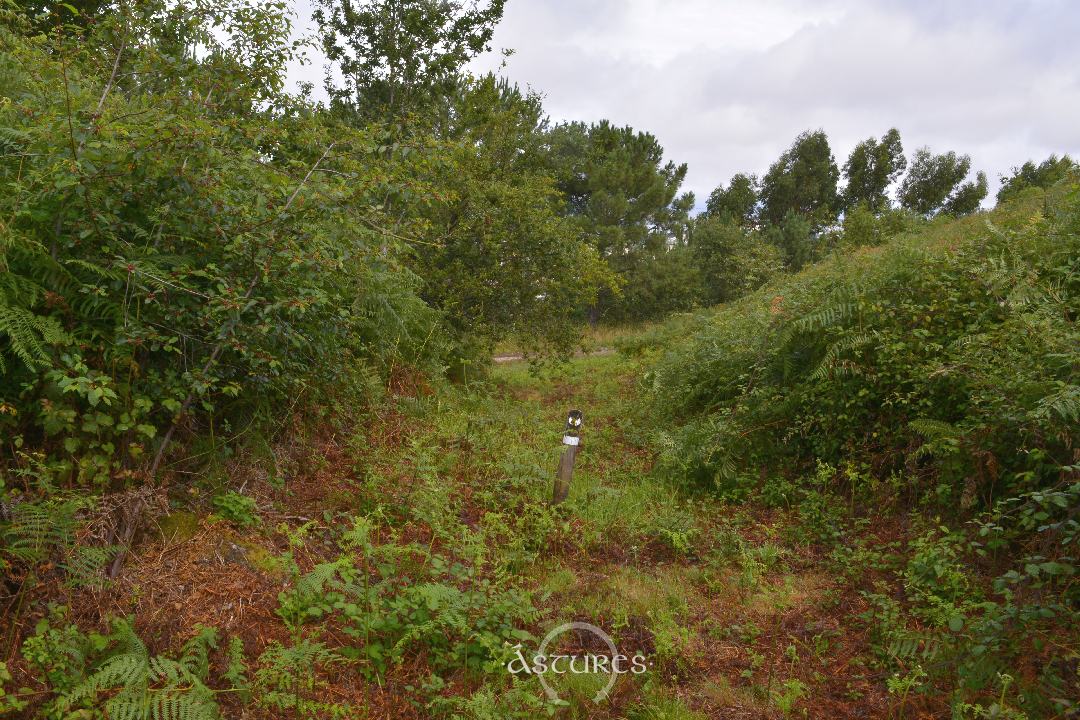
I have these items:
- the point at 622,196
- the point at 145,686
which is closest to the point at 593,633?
the point at 145,686

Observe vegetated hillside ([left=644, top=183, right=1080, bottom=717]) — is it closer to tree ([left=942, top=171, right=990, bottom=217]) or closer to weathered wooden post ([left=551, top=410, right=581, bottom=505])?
weathered wooden post ([left=551, top=410, right=581, bottom=505])

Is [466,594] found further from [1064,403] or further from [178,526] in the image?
[1064,403]

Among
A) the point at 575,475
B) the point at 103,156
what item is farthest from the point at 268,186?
the point at 575,475

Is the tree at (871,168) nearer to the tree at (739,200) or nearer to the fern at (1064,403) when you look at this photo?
the tree at (739,200)

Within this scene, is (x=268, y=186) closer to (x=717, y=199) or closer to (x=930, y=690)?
(x=930, y=690)

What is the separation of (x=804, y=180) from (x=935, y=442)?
1610 inches

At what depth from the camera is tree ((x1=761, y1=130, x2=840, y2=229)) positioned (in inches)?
1613

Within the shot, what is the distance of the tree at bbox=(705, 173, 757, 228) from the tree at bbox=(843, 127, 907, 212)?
5625 millimetres

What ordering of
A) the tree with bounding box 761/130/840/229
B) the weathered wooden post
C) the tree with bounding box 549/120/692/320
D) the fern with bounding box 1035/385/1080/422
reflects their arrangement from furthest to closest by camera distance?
1. the tree with bounding box 761/130/840/229
2. the tree with bounding box 549/120/692/320
3. the weathered wooden post
4. the fern with bounding box 1035/385/1080/422

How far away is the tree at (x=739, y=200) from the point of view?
4197cm

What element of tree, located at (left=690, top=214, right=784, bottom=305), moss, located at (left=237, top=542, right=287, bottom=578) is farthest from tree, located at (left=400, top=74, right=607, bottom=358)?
tree, located at (left=690, top=214, right=784, bottom=305)

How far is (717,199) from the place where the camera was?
43406 millimetres

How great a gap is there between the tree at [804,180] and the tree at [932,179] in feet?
14.1

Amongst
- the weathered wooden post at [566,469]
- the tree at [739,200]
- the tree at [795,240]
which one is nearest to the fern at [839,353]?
the weathered wooden post at [566,469]
